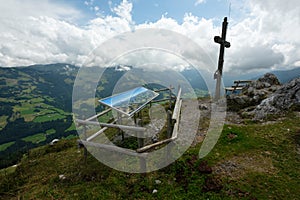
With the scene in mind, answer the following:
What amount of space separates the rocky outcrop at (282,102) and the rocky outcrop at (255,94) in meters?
1.57

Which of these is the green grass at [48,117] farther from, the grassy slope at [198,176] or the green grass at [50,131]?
the grassy slope at [198,176]

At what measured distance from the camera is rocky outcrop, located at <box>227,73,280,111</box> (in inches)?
546

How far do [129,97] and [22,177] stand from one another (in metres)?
6.94

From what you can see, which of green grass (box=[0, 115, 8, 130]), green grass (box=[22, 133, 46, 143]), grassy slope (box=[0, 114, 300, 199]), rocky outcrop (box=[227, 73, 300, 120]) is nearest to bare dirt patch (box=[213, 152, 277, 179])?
grassy slope (box=[0, 114, 300, 199])

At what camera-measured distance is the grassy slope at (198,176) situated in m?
5.98

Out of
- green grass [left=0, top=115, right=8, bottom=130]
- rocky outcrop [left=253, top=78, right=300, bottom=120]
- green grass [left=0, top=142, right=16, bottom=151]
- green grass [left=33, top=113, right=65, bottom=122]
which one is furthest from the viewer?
green grass [left=33, top=113, right=65, bottom=122]

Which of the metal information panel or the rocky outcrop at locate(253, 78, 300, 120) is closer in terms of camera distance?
the metal information panel

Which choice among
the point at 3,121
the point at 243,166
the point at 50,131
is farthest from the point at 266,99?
the point at 3,121

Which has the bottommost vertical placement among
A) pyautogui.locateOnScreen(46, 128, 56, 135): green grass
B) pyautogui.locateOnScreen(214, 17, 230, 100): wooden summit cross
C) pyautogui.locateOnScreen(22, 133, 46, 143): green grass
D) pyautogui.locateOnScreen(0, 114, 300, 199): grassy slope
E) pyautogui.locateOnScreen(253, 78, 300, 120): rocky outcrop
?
pyautogui.locateOnScreen(22, 133, 46, 143): green grass

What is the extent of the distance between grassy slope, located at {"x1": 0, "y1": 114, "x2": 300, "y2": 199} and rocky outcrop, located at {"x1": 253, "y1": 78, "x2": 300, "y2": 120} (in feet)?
6.38

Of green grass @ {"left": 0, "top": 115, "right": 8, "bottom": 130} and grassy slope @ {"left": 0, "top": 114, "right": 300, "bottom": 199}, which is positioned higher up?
grassy slope @ {"left": 0, "top": 114, "right": 300, "bottom": 199}

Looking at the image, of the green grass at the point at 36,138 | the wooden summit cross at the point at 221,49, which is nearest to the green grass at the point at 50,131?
the green grass at the point at 36,138

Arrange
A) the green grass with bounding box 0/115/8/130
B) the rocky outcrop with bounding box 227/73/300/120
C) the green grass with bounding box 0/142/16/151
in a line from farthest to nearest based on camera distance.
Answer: the green grass with bounding box 0/115/8/130
the green grass with bounding box 0/142/16/151
the rocky outcrop with bounding box 227/73/300/120

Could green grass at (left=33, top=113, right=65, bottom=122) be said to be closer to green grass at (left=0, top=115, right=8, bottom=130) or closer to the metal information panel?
green grass at (left=0, top=115, right=8, bottom=130)
